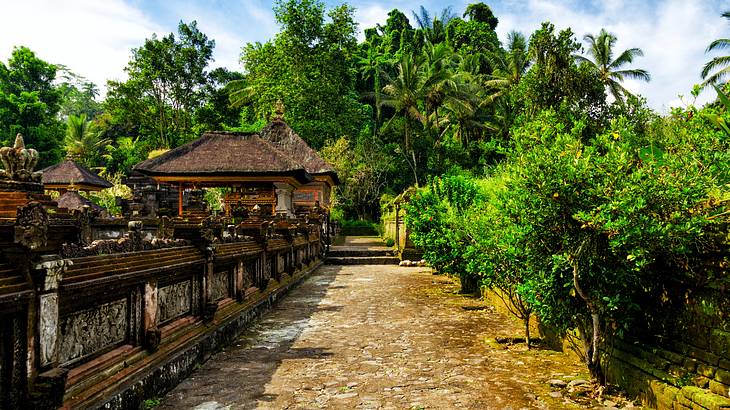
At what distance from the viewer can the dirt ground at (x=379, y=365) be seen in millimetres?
5047

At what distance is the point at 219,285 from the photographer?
25.8ft

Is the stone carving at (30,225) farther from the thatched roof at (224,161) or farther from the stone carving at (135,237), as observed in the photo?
the thatched roof at (224,161)

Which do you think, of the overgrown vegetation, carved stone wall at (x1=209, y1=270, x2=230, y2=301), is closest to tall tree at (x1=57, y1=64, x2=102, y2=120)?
the overgrown vegetation

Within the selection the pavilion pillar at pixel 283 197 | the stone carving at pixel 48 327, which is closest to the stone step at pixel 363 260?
the pavilion pillar at pixel 283 197

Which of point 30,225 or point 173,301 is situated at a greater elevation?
point 30,225

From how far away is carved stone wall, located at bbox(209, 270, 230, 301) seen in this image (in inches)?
293

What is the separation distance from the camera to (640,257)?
448 centimetres

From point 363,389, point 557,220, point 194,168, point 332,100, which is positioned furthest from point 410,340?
point 332,100

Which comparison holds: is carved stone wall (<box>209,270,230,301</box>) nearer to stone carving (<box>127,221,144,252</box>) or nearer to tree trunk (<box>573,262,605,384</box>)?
stone carving (<box>127,221,144,252</box>)

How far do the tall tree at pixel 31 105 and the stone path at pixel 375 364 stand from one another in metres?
39.2

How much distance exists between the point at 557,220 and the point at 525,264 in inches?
25.1

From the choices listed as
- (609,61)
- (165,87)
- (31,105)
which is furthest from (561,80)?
(31,105)

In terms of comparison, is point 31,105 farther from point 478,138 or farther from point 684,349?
point 684,349

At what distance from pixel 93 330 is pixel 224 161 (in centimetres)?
1655
